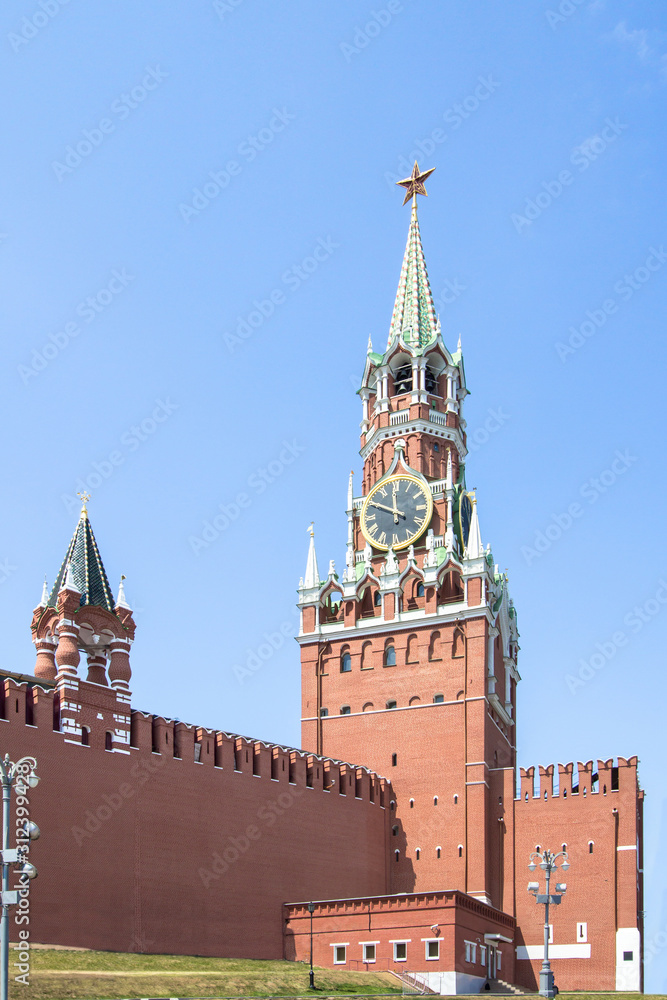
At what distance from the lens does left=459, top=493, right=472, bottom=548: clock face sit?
7175cm

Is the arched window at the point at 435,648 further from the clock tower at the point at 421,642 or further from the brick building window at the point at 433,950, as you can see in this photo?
the brick building window at the point at 433,950

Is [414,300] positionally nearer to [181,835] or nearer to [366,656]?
[366,656]

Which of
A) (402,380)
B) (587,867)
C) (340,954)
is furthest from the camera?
(402,380)

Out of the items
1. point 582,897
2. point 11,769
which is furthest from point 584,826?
point 11,769

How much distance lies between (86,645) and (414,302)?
36.4 metres

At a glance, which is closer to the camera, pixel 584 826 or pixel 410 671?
pixel 584 826

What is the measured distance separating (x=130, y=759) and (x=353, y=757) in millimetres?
19383

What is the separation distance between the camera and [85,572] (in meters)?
52.1

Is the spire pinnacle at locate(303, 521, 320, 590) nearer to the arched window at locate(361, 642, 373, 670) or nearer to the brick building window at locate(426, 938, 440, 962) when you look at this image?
the arched window at locate(361, 642, 373, 670)

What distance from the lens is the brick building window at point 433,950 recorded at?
172ft

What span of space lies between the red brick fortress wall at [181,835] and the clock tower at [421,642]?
3386 millimetres

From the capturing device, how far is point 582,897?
60.8m

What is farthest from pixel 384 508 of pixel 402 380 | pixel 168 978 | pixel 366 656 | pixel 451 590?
pixel 168 978

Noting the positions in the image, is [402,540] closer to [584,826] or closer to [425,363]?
[425,363]
